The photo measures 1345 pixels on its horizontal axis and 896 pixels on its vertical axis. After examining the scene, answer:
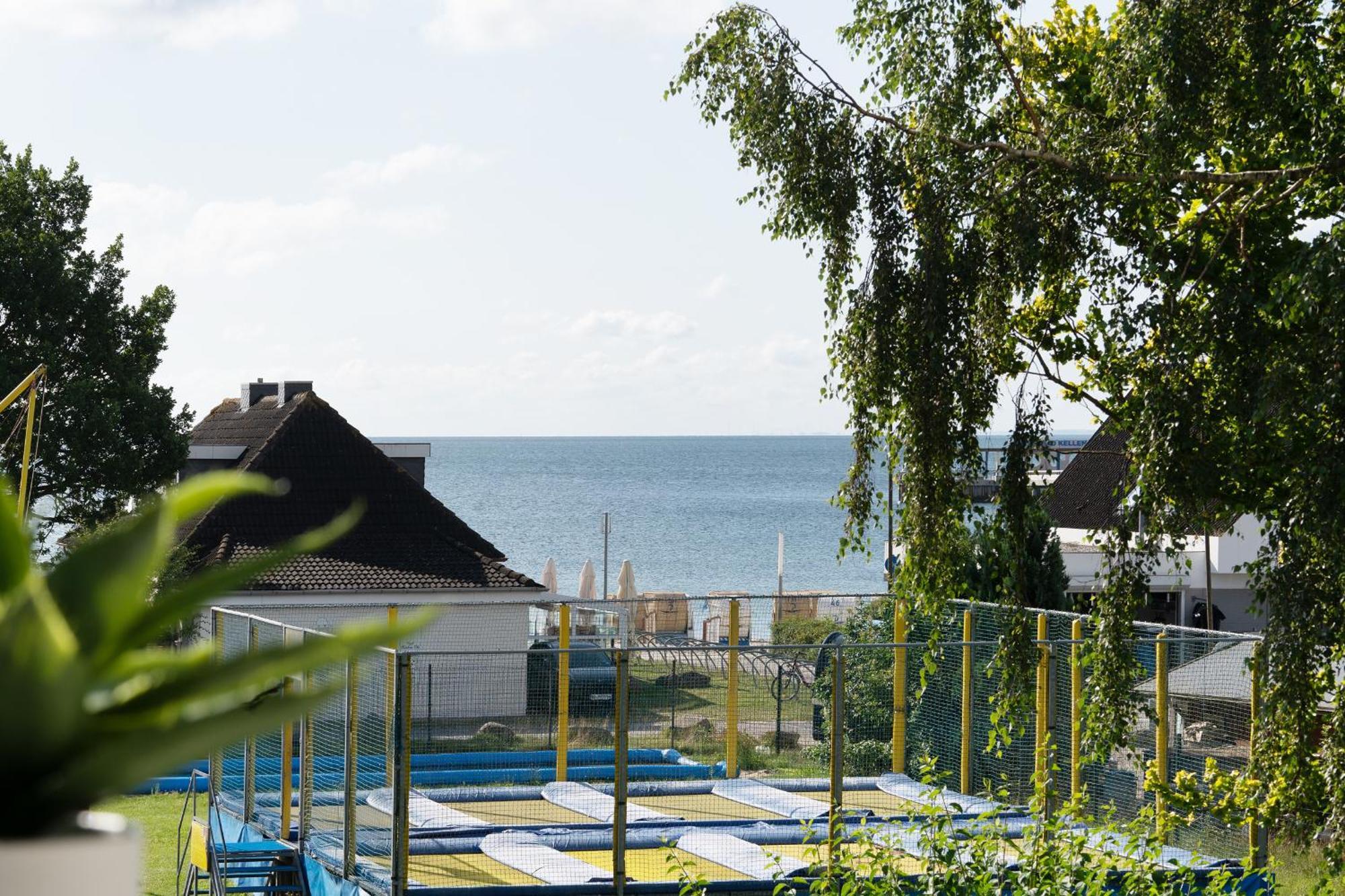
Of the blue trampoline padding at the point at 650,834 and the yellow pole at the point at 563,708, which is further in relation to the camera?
the yellow pole at the point at 563,708

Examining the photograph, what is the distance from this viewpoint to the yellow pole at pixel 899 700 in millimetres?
15781

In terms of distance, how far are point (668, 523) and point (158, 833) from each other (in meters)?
99.6

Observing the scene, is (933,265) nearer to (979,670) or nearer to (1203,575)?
(979,670)

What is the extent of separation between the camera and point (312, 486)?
89.3ft

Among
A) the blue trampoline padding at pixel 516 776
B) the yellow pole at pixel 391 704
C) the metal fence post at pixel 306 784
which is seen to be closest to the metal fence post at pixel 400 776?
the yellow pole at pixel 391 704

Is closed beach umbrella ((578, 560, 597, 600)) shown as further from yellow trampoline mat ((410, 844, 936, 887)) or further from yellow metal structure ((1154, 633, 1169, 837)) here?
yellow metal structure ((1154, 633, 1169, 837))

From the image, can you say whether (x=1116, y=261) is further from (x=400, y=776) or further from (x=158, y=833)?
(x=158, y=833)

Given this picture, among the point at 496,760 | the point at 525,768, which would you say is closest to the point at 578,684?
the point at 525,768

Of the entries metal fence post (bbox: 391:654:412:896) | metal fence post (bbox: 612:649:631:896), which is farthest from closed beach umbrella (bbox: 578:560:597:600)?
metal fence post (bbox: 391:654:412:896)

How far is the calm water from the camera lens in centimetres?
8694

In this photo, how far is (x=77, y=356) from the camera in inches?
1082

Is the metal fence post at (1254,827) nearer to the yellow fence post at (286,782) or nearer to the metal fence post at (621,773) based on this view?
the metal fence post at (621,773)

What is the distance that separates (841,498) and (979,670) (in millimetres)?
5615

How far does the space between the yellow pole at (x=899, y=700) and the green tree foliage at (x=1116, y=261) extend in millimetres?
5369
